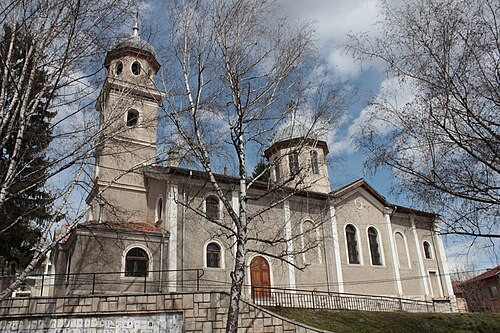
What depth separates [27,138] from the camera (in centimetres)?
1143

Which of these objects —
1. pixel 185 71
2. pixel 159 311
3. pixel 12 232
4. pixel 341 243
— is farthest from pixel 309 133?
pixel 341 243

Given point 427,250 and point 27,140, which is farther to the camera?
point 427,250

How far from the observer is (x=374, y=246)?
25.8 m

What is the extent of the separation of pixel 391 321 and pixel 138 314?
34.4ft

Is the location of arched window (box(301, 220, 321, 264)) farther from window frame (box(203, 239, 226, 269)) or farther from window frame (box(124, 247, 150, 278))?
window frame (box(124, 247, 150, 278))

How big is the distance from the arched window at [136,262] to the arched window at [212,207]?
381cm

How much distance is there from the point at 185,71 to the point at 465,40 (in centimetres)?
729

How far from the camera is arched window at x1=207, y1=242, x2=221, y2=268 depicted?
19797mm

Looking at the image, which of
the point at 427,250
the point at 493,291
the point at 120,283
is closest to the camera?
the point at 120,283

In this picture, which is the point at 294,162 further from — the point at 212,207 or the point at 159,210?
the point at 159,210

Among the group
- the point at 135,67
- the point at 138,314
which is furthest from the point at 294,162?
the point at 135,67

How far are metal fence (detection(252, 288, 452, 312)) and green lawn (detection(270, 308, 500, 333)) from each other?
1460mm

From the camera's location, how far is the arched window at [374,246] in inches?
998

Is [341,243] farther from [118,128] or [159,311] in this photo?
[118,128]
